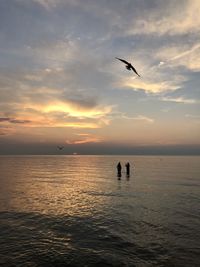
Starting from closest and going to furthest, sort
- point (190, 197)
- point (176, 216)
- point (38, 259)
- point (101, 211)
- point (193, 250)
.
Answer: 1. point (38, 259)
2. point (193, 250)
3. point (176, 216)
4. point (101, 211)
5. point (190, 197)

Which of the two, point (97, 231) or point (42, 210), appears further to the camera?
point (42, 210)

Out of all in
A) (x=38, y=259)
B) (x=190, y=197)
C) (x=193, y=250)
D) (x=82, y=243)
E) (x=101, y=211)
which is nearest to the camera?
(x=38, y=259)

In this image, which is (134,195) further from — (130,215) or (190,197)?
(130,215)

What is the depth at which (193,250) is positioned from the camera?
14992 millimetres

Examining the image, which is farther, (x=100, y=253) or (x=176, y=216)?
(x=176, y=216)

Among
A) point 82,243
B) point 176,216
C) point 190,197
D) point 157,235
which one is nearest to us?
point 82,243

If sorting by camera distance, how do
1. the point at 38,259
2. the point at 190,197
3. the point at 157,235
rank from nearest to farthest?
the point at 38,259 < the point at 157,235 < the point at 190,197

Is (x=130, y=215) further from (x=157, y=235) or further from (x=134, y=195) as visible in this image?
(x=134, y=195)

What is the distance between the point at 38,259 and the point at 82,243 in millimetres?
3150

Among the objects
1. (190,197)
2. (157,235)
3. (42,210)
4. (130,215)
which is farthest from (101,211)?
(190,197)

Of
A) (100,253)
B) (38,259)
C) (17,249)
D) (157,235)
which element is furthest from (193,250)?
(17,249)

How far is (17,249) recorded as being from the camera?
15.1 meters

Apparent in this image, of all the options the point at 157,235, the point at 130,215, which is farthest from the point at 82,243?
the point at 130,215

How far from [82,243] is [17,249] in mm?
3560
